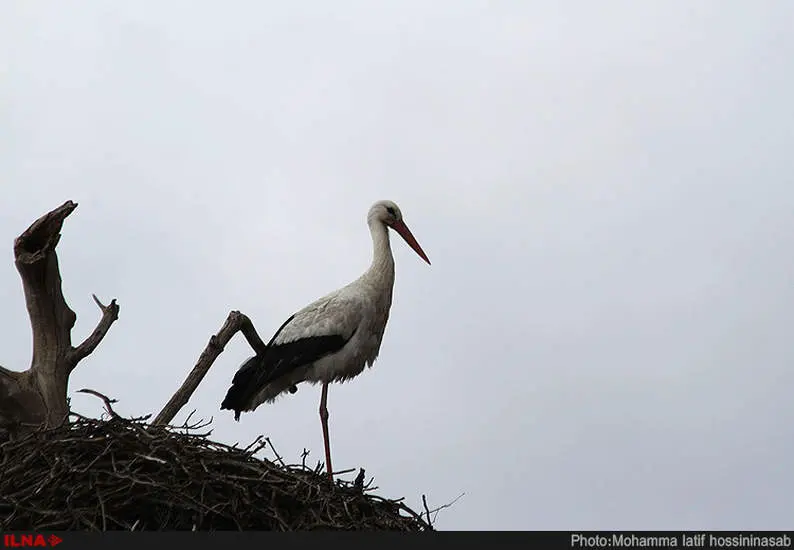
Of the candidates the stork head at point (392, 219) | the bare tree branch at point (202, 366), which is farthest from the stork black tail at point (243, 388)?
the stork head at point (392, 219)

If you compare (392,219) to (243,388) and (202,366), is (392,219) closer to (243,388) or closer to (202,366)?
(243,388)

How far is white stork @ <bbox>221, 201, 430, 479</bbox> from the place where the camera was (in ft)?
27.0

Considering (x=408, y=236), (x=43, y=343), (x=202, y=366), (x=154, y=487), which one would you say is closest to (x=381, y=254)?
(x=408, y=236)

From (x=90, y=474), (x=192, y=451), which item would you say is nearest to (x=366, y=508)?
(x=192, y=451)

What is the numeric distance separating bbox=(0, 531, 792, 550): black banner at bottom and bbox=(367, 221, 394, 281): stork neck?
3.77m

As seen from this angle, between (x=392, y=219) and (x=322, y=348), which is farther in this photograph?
(x=392, y=219)

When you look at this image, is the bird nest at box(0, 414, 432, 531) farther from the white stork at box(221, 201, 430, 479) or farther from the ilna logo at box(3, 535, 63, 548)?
the white stork at box(221, 201, 430, 479)

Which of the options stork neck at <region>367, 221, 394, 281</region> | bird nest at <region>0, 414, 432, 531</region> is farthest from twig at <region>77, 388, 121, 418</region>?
stork neck at <region>367, 221, 394, 281</region>

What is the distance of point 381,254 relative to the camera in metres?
8.91

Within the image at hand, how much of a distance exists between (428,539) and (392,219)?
473 cm

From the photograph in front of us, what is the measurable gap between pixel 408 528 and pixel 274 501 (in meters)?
0.74

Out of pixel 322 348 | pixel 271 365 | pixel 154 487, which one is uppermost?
pixel 322 348

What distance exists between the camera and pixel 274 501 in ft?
19.0

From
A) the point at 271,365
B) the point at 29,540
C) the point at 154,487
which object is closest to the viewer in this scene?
the point at 29,540
